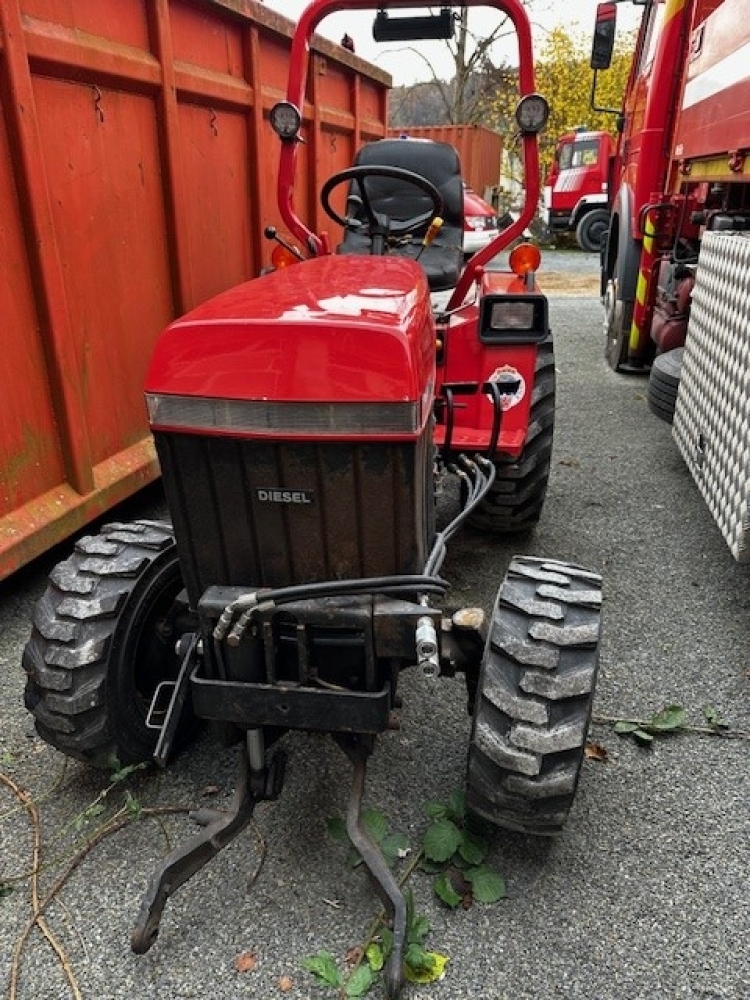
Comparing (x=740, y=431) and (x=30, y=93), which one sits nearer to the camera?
(x=30, y=93)

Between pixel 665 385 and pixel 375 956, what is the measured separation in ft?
12.5

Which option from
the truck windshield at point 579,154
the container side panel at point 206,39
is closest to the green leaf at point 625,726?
the container side panel at point 206,39

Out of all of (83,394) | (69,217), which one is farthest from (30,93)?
(83,394)

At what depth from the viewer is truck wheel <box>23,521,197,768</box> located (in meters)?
2.04

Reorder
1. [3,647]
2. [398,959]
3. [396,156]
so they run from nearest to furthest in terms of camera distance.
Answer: [398,959] < [3,647] < [396,156]

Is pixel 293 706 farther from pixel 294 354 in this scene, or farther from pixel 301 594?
pixel 294 354

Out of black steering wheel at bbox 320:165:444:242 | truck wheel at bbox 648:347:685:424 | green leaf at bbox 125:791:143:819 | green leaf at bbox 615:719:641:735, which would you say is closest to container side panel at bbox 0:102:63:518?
black steering wheel at bbox 320:165:444:242

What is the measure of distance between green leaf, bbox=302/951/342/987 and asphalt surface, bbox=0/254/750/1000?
0.02 metres

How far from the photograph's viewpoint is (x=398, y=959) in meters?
1.67

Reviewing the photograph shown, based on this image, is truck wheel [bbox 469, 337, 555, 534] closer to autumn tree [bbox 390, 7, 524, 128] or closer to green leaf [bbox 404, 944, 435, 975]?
green leaf [bbox 404, 944, 435, 975]

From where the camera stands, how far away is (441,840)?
6.63 feet

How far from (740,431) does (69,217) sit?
8.78 feet

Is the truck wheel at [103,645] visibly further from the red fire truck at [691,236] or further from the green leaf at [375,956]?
the red fire truck at [691,236]

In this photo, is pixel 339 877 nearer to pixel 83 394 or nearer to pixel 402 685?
pixel 402 685
